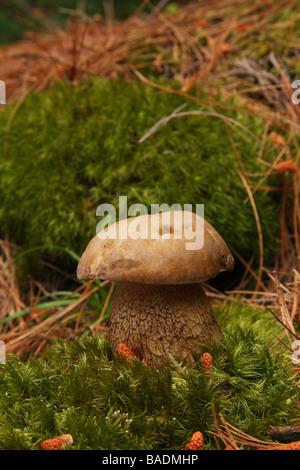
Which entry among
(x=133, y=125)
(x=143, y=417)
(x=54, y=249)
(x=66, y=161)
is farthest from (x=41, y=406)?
(x=133, y=125)

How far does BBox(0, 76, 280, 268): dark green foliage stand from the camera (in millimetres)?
2018

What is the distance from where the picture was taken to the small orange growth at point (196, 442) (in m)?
1.07

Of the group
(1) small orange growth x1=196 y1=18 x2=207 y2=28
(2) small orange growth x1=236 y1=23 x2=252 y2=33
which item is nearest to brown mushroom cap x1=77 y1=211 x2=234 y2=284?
(2) small orange growth x1=236 y1=23 x2=252 y2=33

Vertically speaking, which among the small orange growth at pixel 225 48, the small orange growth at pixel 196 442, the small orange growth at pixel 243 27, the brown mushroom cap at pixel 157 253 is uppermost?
the small orange growth at pixel 243 27

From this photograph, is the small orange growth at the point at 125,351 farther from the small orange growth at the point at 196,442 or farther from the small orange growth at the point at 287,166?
the small orange growth at the point at 287,166

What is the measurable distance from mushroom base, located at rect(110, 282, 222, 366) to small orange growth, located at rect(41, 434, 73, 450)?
0.35m

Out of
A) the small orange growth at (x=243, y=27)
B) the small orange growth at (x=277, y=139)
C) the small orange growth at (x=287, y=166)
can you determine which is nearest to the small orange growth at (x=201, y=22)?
the small orange growth at (x=243, y=27)

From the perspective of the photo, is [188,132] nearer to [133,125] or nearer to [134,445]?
[133,125]

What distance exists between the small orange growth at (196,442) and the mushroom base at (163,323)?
26cm

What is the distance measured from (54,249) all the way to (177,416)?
1207 millimetres

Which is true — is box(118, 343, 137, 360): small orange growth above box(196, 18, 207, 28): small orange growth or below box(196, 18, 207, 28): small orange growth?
below

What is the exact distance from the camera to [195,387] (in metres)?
1.19

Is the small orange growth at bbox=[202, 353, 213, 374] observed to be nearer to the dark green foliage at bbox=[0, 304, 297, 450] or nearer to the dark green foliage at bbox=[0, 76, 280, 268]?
the dark green foliage at bbox=[0, 304, 297, 450]

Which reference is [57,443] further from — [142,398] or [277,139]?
[277,139]
